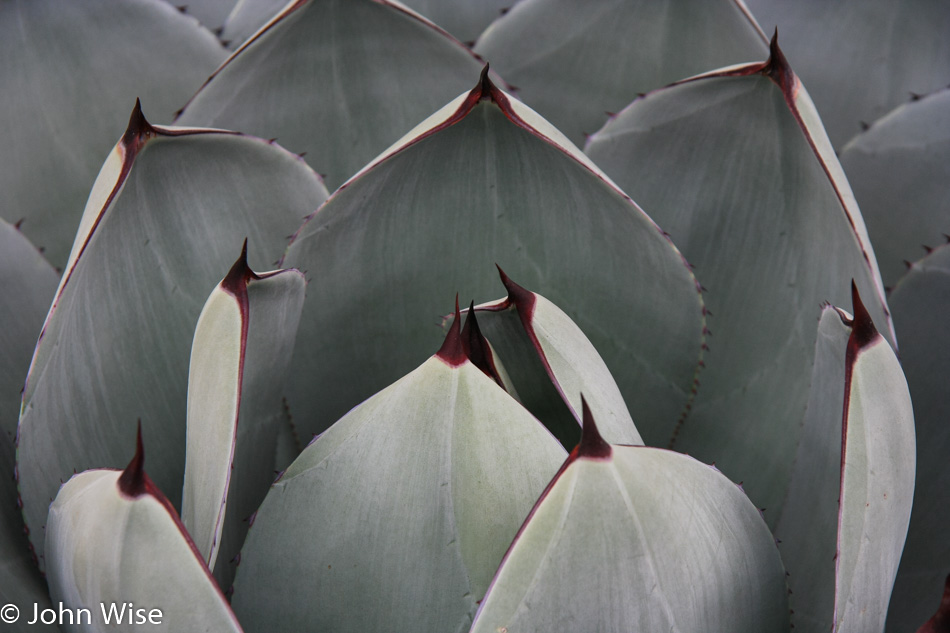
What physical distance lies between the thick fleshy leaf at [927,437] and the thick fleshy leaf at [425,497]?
1.24 feet

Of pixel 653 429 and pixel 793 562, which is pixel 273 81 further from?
pixel 793 562

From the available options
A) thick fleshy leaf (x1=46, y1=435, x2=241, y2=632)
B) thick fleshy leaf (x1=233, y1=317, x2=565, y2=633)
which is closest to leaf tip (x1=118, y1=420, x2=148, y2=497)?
thick fleshy leaf (x1=46, y1=435, x2=241, y2=632)

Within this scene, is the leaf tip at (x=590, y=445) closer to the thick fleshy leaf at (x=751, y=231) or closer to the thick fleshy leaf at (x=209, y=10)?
the thick fleshy leaf at (x=751, y=231)

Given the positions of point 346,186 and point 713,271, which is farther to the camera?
point 713,271

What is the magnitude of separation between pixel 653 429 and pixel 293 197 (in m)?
0.38

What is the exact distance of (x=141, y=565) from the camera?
449 millimetres

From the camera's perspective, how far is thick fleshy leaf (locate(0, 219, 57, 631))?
0.64m

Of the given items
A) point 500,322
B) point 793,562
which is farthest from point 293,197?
point 793,562

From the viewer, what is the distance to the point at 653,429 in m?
0.78

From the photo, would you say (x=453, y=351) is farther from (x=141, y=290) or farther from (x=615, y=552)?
(x=141, y=290)

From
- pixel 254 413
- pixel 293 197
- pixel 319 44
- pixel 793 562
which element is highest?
pixel 319 44

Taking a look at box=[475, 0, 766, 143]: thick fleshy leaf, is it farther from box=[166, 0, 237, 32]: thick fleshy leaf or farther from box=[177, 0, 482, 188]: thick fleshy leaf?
box=[166, 0, 237, 32]: thick fleshy leaf
